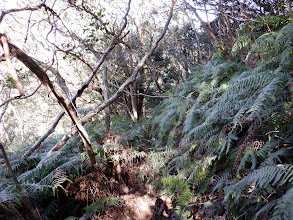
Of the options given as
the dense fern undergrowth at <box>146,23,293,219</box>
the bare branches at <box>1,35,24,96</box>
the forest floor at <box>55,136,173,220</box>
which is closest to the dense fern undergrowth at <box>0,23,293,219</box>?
the dense fern undergrowth at <box>146,23,293,219</box>

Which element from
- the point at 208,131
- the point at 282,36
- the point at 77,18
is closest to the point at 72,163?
the point at 208,131

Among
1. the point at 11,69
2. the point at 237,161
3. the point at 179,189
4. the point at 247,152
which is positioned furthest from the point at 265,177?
the point at 11,69

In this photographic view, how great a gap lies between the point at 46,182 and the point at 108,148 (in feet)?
3.90

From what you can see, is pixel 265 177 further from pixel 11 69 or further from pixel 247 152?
pixel 11 69

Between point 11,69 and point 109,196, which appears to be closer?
point 11,69

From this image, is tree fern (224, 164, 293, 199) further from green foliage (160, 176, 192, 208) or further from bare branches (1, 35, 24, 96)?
bare branches (1, 35, 24, 96)

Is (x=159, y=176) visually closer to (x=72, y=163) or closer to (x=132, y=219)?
(x=132, y=219)

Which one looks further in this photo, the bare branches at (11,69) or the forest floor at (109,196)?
the forest floor at (109,196)

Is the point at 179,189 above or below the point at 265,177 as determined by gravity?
below

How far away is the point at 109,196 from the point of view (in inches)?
133

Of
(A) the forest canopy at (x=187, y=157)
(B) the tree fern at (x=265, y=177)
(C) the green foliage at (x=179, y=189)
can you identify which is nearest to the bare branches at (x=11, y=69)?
(A) the forest canopy at (x=187, y=157)

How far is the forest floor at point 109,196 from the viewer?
3152 millimetres

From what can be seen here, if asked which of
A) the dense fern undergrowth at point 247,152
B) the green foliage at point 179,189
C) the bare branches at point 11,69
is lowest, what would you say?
the green foliage at point 179,189

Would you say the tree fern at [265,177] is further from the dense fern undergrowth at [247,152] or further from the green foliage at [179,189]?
the green foliage at [179,189]
